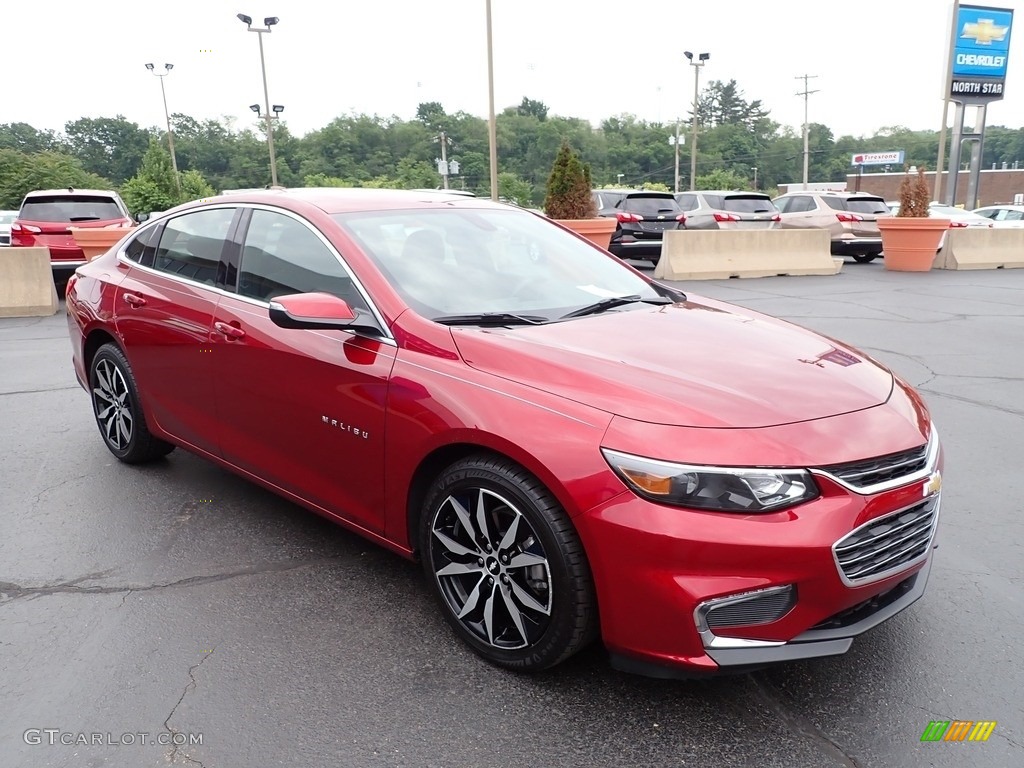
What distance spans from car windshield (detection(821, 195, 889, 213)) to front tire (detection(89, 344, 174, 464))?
58.0ft

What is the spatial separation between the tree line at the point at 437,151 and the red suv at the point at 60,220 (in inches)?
1616

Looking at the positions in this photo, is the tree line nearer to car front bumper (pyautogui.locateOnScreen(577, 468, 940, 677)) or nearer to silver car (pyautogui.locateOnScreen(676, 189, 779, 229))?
silver car (pyautogui.locateOnScreen(676, 189, 779, 229))

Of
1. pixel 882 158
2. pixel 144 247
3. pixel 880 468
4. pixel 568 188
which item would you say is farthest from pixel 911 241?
pixel 882 158

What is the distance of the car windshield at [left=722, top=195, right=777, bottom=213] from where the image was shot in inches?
730

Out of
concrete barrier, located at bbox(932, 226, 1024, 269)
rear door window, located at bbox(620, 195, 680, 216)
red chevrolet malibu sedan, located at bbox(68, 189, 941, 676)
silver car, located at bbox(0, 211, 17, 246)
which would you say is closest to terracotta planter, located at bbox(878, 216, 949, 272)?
concrete barrier, located at bbox(932, 226, 1024, 269)

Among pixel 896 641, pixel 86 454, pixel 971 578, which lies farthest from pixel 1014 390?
pixel 86 454

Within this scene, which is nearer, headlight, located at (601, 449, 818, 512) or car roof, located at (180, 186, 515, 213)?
headlight, located at (601, 449, 818, 512)

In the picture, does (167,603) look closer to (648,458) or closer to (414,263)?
(414,263)

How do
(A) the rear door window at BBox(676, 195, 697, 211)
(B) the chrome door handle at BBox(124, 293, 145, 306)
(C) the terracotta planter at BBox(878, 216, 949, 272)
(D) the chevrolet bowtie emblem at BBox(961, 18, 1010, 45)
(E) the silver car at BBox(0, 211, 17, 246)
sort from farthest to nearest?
(D) the chevrolet bowtie emblem at BBox(961, 18, 1010, 45)
(E) the silver car at BBox(0, 211, 17, 246)
(A) the rear door window at BBox(676, 195, 697, 211)
(C) the terracotta planter at BBox(878, 216, 949, 272)
(B) the chrome door handle at BBox(124, 293, 145, 306)

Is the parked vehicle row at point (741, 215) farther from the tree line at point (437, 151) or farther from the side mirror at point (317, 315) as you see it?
the tree line at point (437, 151)

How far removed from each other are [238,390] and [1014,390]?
6090 millimetres

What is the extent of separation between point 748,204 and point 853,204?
2.70 meters

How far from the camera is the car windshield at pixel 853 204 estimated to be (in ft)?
62.6

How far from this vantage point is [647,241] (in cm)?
1731
